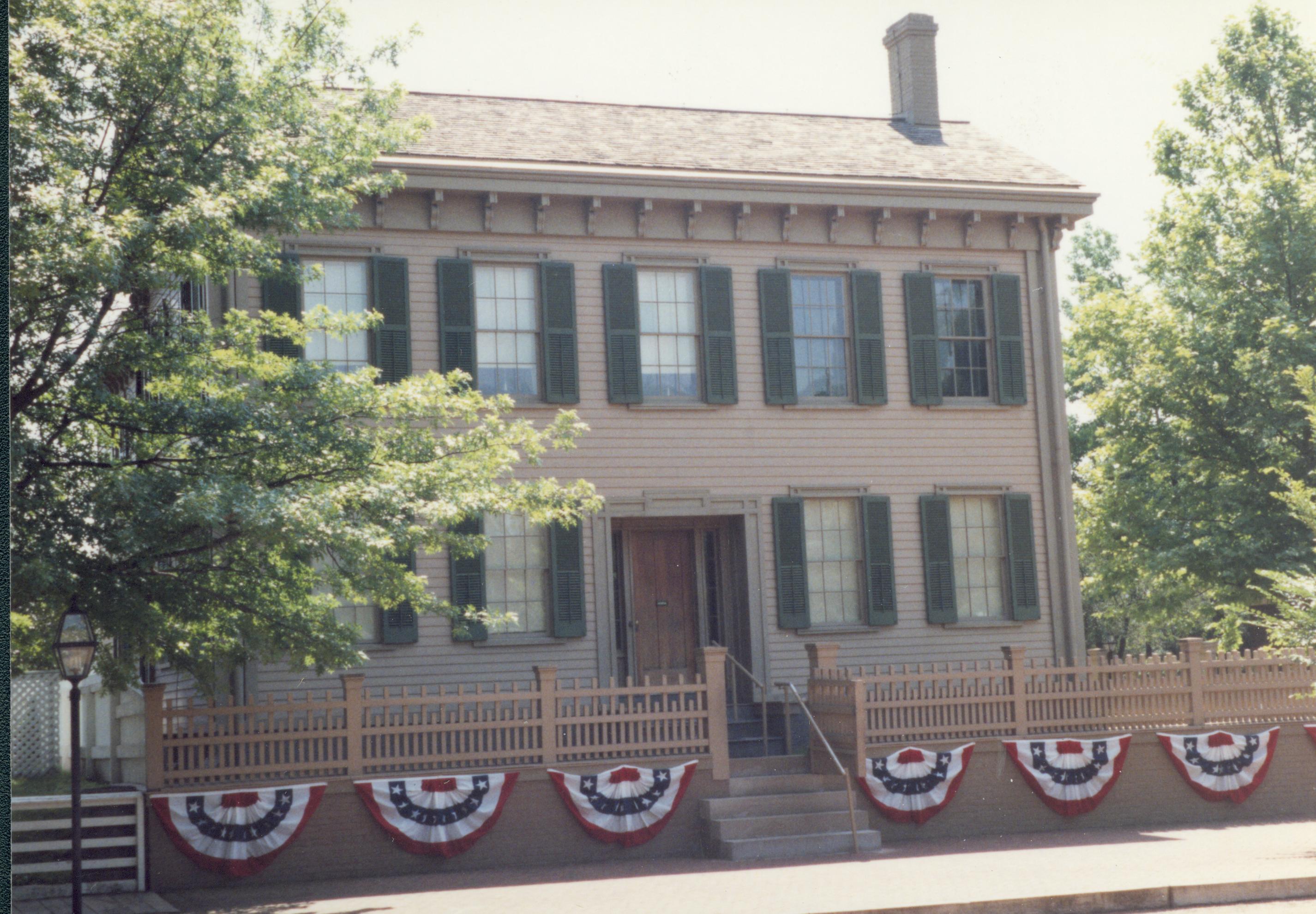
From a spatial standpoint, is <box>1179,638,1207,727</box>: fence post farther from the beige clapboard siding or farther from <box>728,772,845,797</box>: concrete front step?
<box>728,772,845,797</box>: concrete front step

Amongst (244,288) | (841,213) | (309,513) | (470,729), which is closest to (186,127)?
(309,513)

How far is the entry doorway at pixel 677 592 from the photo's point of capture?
1644cm

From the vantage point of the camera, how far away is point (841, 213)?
1694 centimetres

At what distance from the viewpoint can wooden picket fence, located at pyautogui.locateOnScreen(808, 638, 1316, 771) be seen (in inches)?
547

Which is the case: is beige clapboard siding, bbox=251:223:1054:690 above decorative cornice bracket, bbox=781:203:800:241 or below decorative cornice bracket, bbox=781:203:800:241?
below

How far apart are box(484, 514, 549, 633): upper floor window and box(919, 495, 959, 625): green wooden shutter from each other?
4892 mm

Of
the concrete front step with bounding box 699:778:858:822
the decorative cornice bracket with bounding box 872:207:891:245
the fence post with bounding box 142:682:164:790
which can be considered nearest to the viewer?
the fence post with bounding box 142:682:164:790

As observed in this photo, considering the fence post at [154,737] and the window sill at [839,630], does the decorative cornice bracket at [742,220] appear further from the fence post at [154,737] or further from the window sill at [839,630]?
the fence post at [154,737]

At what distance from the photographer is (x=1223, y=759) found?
14516mm

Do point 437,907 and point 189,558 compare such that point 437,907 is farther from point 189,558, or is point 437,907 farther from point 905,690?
point 905,690

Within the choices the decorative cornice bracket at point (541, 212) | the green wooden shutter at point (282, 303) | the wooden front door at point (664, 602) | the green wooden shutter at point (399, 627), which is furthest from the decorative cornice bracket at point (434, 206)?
the wooden front door at point (664, 602)

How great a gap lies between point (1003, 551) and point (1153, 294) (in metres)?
8.63

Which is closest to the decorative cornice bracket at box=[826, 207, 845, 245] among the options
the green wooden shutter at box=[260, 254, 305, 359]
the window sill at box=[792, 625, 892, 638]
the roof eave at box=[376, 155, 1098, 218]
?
the roof eave at box=[376, 155, 1098, 218]

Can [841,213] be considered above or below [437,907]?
above
